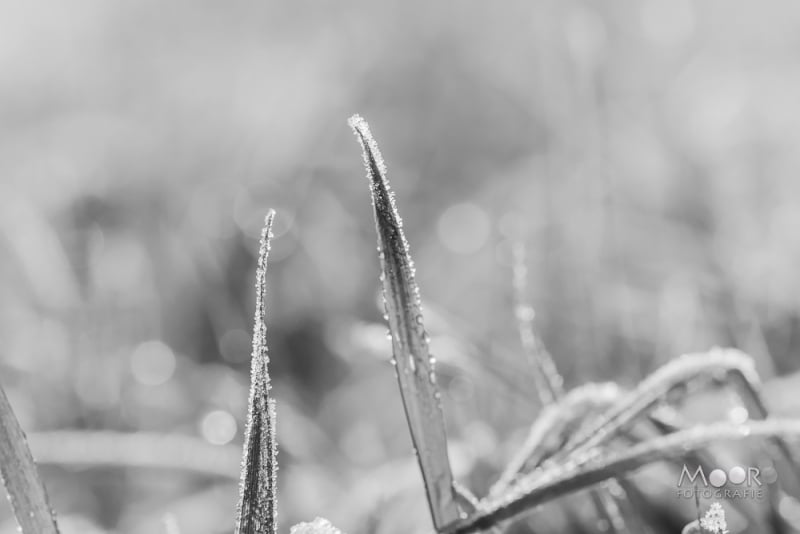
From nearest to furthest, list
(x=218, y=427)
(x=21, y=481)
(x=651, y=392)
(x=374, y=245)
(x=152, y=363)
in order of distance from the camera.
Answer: (x=21, y=481)
(x=651, y=392)
(x=218, y=427)
(x=152, y=363)
(x=374, y=245)

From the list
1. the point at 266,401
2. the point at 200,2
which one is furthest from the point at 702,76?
the point at 200,2

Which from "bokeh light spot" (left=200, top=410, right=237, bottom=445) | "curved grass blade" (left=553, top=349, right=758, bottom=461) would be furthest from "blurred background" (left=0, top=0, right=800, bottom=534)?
"curved grass blade" (left=553, top=349, right=758, bottom=461)

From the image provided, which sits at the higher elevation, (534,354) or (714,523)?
(534,354)

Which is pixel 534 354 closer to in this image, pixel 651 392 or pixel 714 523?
pixel 651 392

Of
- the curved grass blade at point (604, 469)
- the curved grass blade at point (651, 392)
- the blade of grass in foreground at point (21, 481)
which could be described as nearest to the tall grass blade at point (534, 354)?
the curved grass blade at point (651, 392)

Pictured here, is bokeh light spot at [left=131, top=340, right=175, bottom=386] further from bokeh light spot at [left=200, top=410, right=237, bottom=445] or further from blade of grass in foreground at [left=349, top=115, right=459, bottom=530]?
blade of grass in foreground at [left=349, top=115, right=459, bottom=530]

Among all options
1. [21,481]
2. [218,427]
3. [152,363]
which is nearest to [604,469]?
[21,481]
